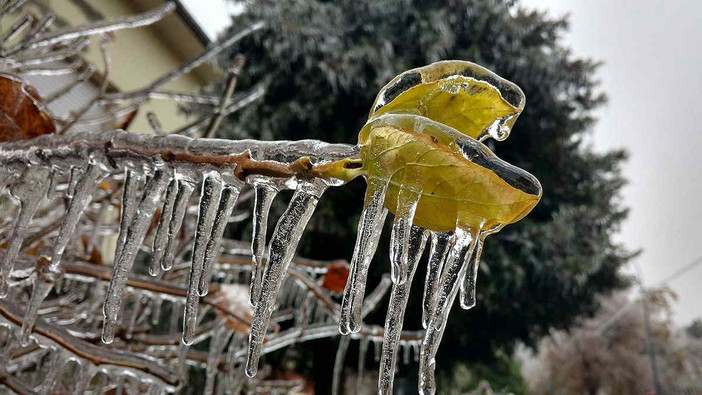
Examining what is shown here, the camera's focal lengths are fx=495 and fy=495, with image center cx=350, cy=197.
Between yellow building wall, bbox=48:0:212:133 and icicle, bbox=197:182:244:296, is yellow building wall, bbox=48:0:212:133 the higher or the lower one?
the higher one

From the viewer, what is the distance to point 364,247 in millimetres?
338

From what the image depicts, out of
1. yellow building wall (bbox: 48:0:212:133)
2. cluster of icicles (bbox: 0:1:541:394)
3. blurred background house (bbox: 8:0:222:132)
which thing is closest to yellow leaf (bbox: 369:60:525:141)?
cluster of icicles (bbox: 0:1:541:394)

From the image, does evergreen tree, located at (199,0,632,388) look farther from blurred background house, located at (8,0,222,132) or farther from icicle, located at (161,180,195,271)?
icicle, located at (161,180,195,271)

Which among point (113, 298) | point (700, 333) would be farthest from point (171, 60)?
point (700, 333)

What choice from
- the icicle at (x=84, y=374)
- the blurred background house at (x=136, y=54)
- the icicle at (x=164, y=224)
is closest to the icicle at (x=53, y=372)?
the icicle at (x=84, y=374)

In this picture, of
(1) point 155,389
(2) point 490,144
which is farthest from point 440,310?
(2) point 490,144

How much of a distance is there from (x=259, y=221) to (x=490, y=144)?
4.14 metres

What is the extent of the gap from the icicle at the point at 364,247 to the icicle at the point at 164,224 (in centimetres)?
16

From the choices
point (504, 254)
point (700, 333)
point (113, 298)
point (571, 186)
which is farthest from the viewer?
point (700, 333)

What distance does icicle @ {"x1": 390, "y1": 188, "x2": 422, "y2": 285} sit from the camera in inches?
12.5

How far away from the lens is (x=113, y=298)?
43 cm

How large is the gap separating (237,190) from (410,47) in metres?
4.65

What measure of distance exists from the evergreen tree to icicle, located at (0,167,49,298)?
372 centimetres

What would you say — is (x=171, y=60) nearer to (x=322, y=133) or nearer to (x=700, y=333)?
(x=322, y=133)
